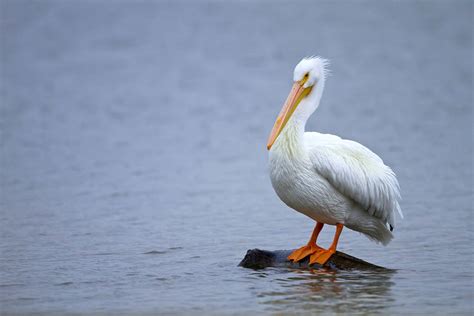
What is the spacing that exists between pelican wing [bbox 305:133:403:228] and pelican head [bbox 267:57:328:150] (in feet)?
0.59

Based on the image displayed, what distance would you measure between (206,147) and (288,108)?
16.0ft

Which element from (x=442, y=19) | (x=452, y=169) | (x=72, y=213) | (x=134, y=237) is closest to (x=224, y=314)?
(x=134, y=237)

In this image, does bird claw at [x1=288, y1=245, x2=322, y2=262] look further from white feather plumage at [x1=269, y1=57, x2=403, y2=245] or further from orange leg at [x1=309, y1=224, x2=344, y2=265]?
white feather plumage at [x1=269, y1=57, x2=403, y2=245]

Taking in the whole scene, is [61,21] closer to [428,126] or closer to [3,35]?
[3,35]

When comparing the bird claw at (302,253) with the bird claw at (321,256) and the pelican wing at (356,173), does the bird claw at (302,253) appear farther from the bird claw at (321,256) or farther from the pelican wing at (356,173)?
the pelican wing at (356,173)

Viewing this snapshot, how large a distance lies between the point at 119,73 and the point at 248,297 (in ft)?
35.9

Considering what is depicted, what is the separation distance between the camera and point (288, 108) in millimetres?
5988

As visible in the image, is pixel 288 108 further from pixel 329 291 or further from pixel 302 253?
pixel 329 291

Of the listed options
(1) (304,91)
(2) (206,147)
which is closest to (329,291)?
(1) (304,91)

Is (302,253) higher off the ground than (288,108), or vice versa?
(288,108)

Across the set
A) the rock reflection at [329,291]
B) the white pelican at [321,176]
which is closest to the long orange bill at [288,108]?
the white pelican at [321,176]

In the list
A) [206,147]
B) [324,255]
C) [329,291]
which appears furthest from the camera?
[206,147]

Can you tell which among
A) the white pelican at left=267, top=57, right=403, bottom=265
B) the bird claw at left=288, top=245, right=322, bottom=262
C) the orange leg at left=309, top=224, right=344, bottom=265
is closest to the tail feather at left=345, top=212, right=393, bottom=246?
the white pelican at left=267, top=57, right=403, bottom=265

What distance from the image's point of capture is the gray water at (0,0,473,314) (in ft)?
18.7
